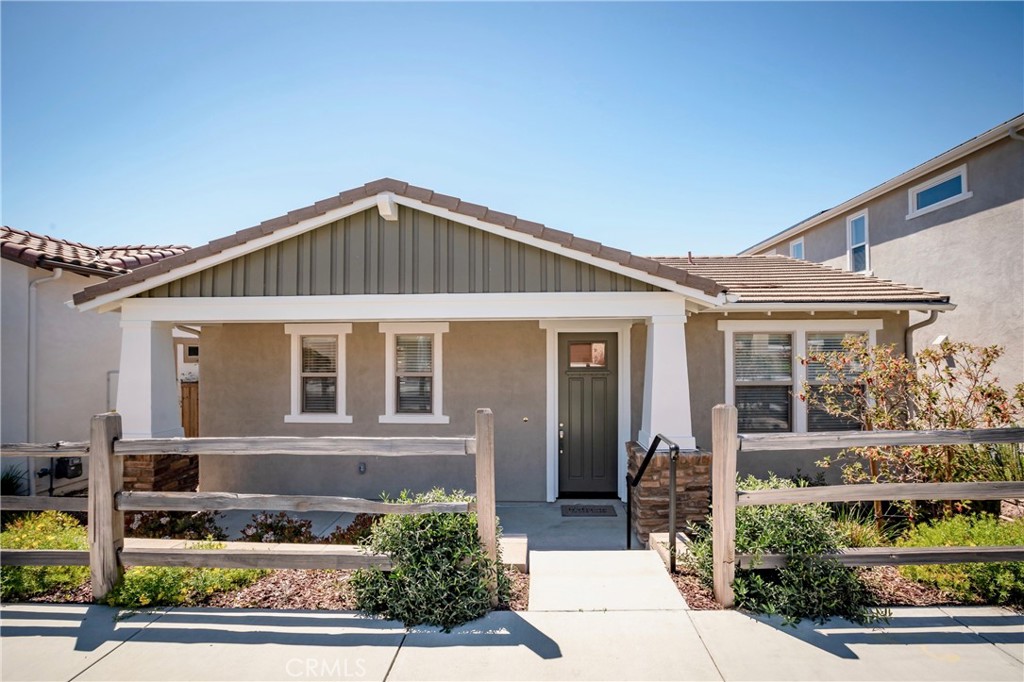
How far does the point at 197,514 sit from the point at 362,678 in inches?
A: 187

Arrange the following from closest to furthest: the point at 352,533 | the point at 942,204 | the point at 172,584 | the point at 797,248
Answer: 1. the point at 172,584
2. the point at 352,533
3. the point at 942,204
4. the point at 797,248

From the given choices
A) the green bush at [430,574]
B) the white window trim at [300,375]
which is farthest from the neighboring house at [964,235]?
the white window trim at [300,375]

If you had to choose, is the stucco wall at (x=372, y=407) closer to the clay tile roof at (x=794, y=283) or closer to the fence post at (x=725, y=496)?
the clay tile roof at (x=794, y=283)

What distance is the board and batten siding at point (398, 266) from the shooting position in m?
6.07

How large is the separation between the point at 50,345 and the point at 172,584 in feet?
21.5

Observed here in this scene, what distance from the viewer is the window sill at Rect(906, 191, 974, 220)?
9658mm

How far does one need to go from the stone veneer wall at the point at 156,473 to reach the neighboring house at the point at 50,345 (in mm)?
2424

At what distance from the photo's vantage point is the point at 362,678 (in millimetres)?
2961

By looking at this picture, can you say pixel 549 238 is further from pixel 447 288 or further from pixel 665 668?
pixel 665 668

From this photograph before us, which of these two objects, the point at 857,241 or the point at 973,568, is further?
the point at 857,241

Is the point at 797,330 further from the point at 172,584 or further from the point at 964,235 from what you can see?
the point at 172,584

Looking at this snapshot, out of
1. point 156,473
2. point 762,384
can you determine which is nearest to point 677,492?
point 762,384

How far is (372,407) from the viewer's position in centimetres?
804

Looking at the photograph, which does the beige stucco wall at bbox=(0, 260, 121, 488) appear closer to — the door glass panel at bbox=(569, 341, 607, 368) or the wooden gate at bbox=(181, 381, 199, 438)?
the wooden gate at bbox=(181, 381, 199, 438)
